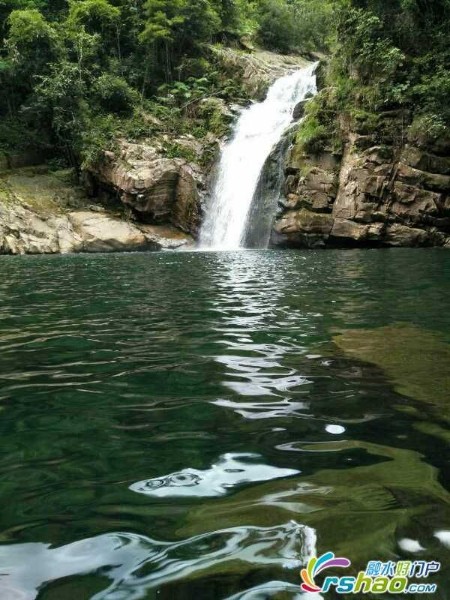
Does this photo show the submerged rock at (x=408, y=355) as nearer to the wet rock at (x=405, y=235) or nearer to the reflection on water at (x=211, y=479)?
the reflection on water at (x=211, y=479)

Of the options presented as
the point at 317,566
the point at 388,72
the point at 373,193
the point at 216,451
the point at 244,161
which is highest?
the point at 388,72

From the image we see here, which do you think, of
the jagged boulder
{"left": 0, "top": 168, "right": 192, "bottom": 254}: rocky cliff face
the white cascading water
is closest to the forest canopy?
the jagged boulder

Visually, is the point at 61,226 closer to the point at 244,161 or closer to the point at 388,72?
the point at 244,161

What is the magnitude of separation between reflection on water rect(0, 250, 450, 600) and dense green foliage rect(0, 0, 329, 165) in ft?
77.1

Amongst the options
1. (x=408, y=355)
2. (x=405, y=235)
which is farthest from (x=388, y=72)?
(x=408, y=355)

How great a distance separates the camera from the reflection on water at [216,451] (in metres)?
1.75

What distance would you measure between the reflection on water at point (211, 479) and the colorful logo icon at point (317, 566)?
0.66 meters

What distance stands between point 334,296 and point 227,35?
117ft

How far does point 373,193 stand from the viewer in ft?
66.8

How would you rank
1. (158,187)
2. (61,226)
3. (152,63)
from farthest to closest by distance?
(152,63) < (158,187) < (61,226)

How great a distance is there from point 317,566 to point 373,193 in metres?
20.3

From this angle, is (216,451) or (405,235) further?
(405,235)

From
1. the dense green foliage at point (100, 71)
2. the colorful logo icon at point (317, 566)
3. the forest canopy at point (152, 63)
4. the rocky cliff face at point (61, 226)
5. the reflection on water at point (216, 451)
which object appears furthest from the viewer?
the dense green foliage at point (100, 71)

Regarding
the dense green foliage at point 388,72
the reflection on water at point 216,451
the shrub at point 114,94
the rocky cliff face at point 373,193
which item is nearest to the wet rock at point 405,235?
the rocky cliff face at point 373,193
